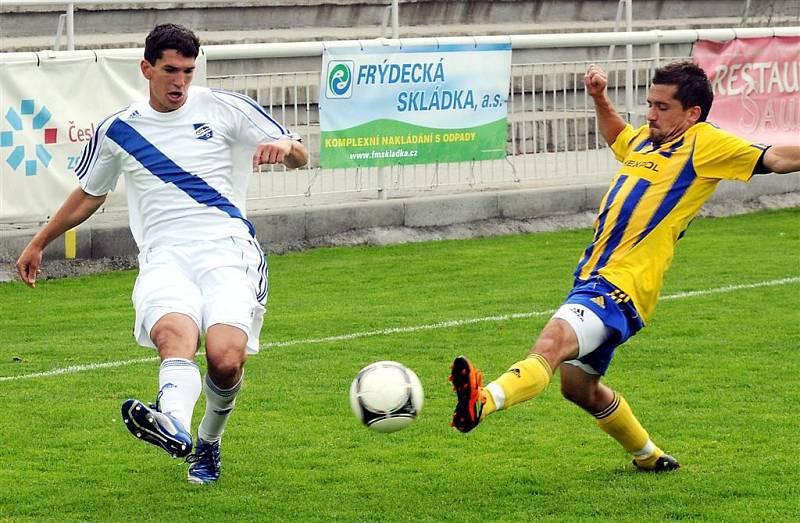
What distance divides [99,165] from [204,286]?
767 millimetres

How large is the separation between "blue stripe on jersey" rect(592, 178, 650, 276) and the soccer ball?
101 centimetres

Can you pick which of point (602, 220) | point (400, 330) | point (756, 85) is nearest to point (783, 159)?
point (602, 220)

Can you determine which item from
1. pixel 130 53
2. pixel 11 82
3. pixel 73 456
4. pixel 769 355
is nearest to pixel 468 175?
pixel 130 53

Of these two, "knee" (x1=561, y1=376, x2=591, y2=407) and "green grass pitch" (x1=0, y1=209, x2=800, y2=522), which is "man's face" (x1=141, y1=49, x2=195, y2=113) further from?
"knee" (x1=561, y1=376, x2=591, y2=407)

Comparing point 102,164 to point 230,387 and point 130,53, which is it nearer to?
point 230,387

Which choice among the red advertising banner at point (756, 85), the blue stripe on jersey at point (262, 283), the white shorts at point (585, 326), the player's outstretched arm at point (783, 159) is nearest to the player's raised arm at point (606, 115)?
the player's outstretched arm at point (783, 159)

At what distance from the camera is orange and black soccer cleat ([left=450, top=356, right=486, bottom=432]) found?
539 centimetres

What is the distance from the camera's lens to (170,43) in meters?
6.20

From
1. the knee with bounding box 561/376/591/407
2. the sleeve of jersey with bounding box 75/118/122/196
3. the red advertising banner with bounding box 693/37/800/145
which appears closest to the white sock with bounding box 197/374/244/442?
the sleeve of jersey with bounding box 75/118/122/196

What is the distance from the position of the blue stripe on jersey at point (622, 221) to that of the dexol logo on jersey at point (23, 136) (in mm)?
6603

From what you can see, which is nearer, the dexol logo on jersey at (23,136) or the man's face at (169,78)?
the man's face at (169,78)

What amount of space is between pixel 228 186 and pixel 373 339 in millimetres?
3525

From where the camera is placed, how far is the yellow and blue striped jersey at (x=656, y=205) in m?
6.29

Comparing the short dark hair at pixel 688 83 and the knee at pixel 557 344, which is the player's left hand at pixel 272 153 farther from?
the short dark hair at pixel 688 83
